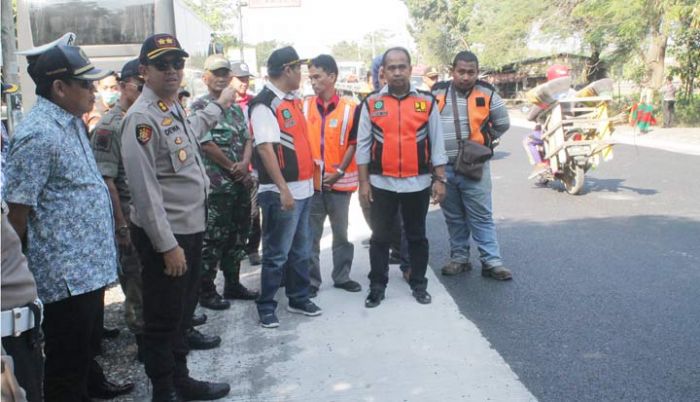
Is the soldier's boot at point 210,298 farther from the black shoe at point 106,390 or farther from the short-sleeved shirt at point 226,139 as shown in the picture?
the black shoe at point 106,390

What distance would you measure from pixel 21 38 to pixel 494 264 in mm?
8383

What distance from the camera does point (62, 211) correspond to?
2.65 m

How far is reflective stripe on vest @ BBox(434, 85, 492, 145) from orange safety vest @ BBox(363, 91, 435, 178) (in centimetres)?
71

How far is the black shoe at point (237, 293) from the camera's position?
17.1 feet

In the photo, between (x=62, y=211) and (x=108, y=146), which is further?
(x=108, y=146)

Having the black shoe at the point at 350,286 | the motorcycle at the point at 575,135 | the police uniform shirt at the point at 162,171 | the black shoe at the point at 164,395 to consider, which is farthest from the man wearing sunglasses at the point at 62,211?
the motorcycle at the point at 575,135

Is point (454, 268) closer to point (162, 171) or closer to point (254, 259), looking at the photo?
point (254, 259)

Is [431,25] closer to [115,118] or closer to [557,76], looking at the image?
[557,76]

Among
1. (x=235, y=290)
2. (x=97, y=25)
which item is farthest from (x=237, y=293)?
(x=97, y=25)

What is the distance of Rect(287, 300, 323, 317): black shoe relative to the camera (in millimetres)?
4738

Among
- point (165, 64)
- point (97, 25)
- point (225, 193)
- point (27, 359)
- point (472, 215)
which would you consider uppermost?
point (97, 25)

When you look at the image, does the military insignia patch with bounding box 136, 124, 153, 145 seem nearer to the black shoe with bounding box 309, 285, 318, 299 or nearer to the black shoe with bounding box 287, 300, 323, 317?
the black shoe with bounding box 287, 300, 323, 317

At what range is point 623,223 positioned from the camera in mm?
7367

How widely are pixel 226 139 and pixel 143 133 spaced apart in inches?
75.5
